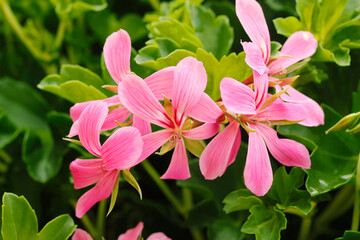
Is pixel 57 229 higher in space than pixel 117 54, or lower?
lower

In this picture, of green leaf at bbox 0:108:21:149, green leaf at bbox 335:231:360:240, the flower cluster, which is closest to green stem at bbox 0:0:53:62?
green leaf at bbox 0:108:21:149

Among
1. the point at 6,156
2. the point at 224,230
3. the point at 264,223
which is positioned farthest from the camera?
the point at 6,156

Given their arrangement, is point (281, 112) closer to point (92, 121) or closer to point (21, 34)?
point (92, 121)

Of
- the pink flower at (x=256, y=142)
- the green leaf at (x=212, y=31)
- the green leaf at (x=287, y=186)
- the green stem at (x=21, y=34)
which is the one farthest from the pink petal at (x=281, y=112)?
the green stem at (x=21, y=34)

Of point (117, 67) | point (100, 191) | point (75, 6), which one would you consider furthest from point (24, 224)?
point (75, 6)

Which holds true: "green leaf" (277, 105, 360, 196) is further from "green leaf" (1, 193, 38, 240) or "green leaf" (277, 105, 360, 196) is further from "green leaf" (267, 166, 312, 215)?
"green leaf" (1, 193, 38, 240)

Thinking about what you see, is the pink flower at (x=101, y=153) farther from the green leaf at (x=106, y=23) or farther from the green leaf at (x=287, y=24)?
the green leaf at (x=106, y=23)

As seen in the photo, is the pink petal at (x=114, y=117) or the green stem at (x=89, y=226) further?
the green stem at (x=89, y=226)
